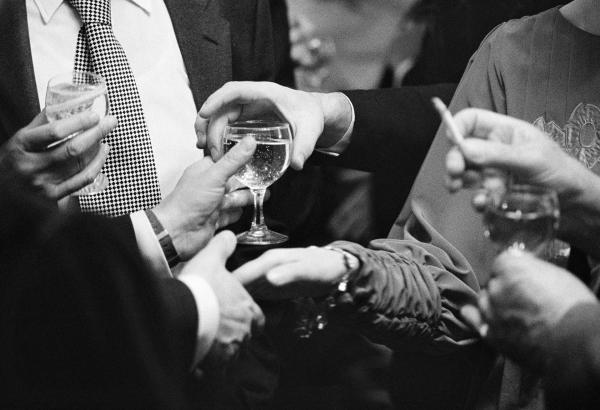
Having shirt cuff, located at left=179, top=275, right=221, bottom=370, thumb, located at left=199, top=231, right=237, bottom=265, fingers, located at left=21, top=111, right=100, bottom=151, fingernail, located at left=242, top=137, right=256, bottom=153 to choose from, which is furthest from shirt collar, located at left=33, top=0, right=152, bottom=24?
shirt cuff, located at left=179, top=275, right=221, bottom=370

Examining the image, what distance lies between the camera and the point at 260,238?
215cm

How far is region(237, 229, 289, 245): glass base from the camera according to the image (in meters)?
2.12

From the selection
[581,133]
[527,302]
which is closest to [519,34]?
[581,133]

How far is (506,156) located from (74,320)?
827mm

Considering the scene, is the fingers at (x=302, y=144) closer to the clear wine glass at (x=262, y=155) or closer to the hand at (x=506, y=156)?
the clear wine glass at (x=262, y=155)

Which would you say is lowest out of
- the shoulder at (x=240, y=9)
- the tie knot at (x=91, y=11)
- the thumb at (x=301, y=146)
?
the thumb at (x=301, y=146)

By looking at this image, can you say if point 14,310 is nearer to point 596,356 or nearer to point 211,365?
point 211,365

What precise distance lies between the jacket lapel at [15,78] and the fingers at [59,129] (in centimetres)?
42

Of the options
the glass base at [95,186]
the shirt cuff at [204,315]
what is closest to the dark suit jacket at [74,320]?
the shirt cuff at [204,315]

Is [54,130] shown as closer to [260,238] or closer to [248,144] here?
[248,144]

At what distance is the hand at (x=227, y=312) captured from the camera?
5.13ft

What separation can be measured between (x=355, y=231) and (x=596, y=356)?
6.38ft

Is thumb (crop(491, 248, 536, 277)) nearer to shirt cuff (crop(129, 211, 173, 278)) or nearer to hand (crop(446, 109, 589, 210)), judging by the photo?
hand (crop(446, 109, 589, 210))

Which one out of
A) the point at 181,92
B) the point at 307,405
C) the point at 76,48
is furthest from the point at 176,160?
the point at 307,405
